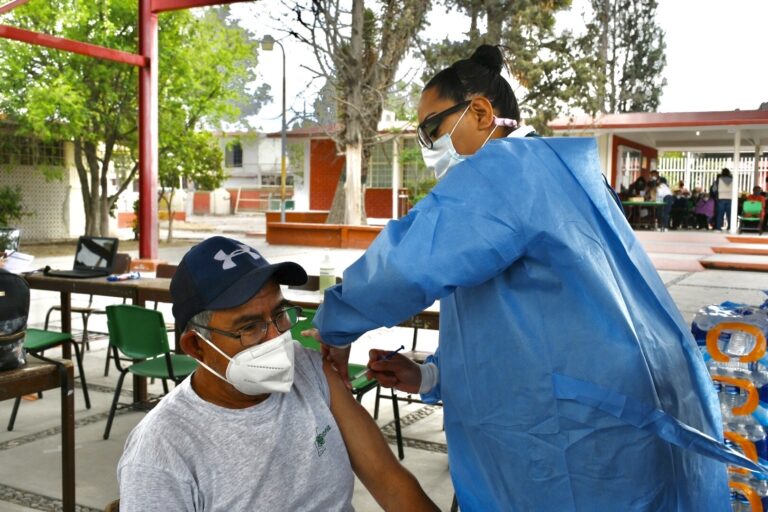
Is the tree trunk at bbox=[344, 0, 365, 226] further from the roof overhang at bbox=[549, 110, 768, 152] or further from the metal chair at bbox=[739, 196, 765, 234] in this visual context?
the metal chair at bbox=[739, 196, 765, 234]

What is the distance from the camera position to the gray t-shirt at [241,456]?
57.2 inches

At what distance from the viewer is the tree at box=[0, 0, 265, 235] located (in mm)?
16172

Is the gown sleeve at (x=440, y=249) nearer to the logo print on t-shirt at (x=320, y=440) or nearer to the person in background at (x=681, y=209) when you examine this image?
the logo print on t-shirt at (x=320, y=440)

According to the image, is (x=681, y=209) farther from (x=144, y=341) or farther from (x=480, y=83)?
(x=480, y=83)

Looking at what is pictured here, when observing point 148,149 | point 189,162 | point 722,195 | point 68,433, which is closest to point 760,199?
point 722,195

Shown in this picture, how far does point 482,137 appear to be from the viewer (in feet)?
5.81

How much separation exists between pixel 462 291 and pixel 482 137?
41 cm

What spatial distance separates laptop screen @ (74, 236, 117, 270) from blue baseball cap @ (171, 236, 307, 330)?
4.03 meters

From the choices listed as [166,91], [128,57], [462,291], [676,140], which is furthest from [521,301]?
[676,140]

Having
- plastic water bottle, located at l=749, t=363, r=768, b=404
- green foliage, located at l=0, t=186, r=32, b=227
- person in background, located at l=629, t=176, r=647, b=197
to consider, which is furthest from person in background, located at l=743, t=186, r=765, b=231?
plastic water bottle, located at l=749, t=363, r=768, b=404

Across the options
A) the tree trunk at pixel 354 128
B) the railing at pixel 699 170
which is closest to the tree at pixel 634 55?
the railing at pixel 699 170

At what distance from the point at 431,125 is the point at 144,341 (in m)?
2.80

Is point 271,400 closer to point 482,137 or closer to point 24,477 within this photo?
point 482,137

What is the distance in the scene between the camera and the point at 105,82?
56.3ft
